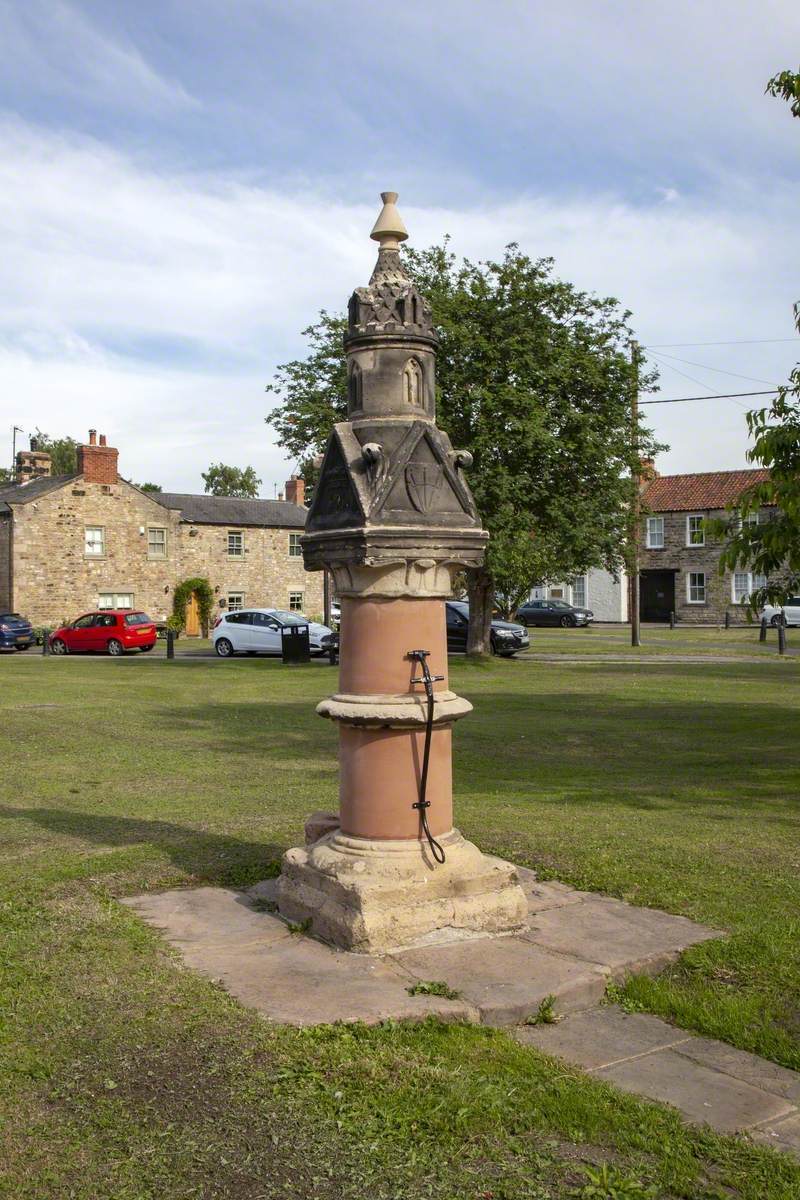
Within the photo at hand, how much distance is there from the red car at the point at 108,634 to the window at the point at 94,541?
11.3m

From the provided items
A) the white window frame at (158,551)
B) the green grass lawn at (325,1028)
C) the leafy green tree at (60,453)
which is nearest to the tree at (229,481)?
the leafy green tree at (60,453)

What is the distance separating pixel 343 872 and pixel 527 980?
3.81 ft

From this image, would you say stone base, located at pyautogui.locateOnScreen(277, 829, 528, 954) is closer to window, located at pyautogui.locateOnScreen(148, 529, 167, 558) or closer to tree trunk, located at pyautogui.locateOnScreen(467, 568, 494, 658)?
tree trunk, located at pyautogui.locateOnScreen(467, 568, 494, 658)

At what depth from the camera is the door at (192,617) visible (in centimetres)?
4947

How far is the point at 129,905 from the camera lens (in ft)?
20.3

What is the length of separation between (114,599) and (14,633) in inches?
382

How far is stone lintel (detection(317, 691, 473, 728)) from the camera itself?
5699 mm

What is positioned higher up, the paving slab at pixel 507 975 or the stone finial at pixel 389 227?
the stone finial at pixel 389 227

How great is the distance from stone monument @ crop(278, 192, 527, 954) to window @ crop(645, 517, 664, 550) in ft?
163

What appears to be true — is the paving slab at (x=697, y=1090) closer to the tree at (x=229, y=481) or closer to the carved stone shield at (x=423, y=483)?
the carved stone shield at (x=423, y=483)

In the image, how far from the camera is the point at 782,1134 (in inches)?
145

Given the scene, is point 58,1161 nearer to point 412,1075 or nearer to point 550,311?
point 412,1075

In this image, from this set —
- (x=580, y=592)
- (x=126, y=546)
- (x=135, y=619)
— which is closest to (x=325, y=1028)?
(x=135, y=619)

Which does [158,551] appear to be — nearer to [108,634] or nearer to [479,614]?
[108,634]
